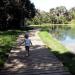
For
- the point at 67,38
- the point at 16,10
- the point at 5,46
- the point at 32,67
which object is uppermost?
the point at 16,10

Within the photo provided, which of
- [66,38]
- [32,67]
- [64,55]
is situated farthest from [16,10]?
[32,67]

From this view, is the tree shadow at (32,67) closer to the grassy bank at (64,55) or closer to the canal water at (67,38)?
the grassy bank at (64,55)

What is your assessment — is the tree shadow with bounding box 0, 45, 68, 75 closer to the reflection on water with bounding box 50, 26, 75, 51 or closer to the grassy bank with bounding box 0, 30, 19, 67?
the grassy bank with bounding box 0, 30, 19, 67

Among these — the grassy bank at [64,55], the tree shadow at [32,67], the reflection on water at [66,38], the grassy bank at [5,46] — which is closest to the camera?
the tree shadow at [32,67]

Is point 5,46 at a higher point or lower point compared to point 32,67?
lower

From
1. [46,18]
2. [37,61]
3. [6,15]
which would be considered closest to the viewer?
[37,61]

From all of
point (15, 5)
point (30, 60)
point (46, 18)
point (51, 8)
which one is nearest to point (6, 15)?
point (15, 5)

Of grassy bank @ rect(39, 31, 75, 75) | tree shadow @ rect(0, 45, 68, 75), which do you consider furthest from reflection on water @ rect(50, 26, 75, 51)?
tree shadow @ rect(0, 45, 68, 75)

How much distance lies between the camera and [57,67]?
11.0 metres

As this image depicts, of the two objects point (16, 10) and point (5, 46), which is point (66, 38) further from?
point (16, 10)

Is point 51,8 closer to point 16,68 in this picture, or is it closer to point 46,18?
point 46,18

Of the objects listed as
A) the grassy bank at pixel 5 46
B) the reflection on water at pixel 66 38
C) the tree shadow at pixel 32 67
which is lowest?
the reflection on water at pixel 66 38

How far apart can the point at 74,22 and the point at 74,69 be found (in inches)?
4657

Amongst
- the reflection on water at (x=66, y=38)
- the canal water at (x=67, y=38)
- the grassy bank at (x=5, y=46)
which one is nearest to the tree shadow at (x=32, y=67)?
the grassy bank at (x=5, y=46)
